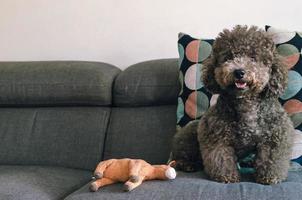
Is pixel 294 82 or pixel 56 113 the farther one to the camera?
pixel 56 113

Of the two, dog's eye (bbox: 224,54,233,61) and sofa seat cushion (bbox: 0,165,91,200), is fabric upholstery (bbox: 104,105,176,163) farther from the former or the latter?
dog's eye (bbox: 224,54,233,61)

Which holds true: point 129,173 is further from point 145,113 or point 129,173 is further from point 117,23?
point 117,23

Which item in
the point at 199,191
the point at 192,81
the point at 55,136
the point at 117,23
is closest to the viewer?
the point at 199,191

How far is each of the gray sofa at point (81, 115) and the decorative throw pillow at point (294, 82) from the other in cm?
54

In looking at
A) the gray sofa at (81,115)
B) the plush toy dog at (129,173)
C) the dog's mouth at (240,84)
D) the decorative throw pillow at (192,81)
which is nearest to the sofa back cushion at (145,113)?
the gray sofa at (81,115)

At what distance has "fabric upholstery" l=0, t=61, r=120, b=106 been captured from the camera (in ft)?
7.15

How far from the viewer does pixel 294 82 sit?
1712 millimetres

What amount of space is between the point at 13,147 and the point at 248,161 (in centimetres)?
118

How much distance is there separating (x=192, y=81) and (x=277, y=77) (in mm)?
505

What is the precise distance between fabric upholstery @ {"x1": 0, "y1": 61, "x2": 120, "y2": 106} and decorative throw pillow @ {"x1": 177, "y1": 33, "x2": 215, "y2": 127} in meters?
0.42

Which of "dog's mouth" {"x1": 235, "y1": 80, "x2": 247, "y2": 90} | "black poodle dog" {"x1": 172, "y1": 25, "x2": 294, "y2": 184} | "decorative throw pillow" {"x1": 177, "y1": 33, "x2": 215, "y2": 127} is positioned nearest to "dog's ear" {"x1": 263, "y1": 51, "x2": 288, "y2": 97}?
"black poodle dog" {"x1": 172, "y1": 25, "x2": 294, "y2": 184}

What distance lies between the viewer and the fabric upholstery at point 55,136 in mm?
2131

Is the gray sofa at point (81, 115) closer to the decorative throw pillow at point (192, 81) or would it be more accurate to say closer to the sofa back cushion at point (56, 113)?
the sofa back cushion at point (56, 113)

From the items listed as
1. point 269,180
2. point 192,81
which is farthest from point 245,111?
point 192,81
